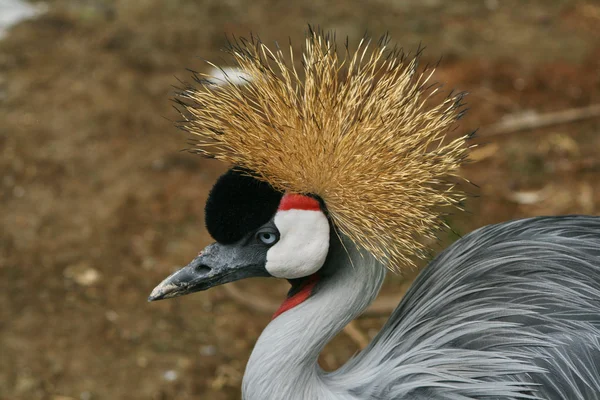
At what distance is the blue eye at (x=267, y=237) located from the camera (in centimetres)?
128

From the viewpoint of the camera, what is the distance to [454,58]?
11.3 ft

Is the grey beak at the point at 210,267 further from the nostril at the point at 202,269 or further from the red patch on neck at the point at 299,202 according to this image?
the red patch on neck at the point at 299,202

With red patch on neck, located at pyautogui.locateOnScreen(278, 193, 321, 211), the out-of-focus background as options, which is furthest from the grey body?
the out-of-focus background

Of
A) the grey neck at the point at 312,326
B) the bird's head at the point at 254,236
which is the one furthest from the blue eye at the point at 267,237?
the grey neck at the point at 312,326

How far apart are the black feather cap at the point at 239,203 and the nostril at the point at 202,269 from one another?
0.24ft

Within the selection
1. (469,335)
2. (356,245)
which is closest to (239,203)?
(356,245)

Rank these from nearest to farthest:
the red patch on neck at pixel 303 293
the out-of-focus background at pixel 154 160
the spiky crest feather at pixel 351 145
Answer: the spiky crest feather at pixel 351 145 < the red patch on neck at pixel 303 293 < the out-of-focus background at pixel 154 160

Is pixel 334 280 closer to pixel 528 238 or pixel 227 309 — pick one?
pixel 528 238

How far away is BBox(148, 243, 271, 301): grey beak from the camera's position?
130 centimetres

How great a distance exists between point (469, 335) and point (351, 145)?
419mm

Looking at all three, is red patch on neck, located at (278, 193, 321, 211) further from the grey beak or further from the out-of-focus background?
the out-of-focus background

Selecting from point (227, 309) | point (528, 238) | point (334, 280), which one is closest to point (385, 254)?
point (334, 280)

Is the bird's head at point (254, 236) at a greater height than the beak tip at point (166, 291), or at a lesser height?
greater

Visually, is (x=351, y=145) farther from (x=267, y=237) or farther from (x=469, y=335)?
(x=469, y=335)
